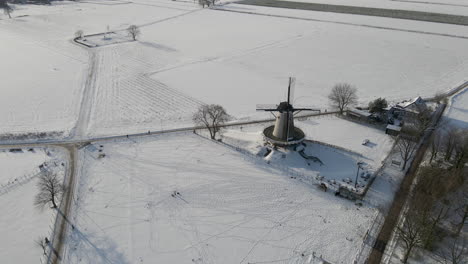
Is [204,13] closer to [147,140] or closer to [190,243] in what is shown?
[147,140]

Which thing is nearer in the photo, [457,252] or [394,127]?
[457,252]

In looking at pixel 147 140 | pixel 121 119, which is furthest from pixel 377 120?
pixel 121 119

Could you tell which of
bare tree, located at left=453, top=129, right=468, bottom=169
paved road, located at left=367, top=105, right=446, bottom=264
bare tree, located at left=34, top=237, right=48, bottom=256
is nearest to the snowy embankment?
paved road, located at left=367, top=105, right=446, bottom=264

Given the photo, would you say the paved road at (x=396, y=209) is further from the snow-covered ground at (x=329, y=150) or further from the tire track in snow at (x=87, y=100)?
the tire track in snow at (x=87, y=100)

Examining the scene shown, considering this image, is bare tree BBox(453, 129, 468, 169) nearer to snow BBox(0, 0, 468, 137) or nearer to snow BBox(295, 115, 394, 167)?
snow BBox(295, 115, 394, 167)

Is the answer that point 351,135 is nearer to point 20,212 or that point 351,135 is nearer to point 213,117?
point 213,117

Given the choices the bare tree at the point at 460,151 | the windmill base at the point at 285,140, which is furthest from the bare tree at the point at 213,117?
the bare tree at the point at 460,151

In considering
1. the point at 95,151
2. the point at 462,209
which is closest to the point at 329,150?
the point at 462,209
